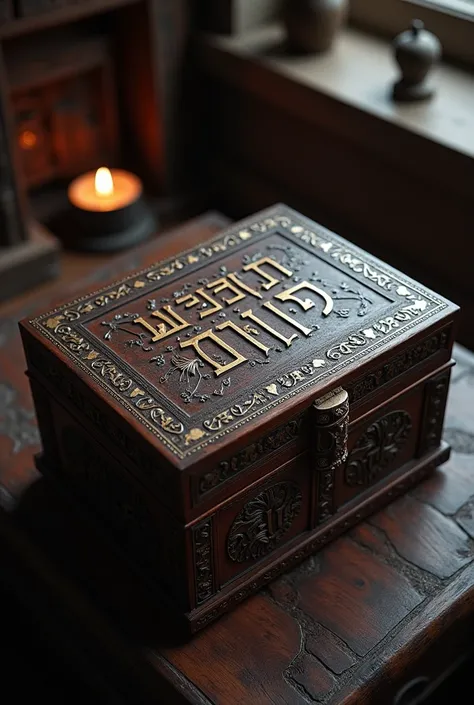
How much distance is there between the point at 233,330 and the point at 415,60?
0.81 m

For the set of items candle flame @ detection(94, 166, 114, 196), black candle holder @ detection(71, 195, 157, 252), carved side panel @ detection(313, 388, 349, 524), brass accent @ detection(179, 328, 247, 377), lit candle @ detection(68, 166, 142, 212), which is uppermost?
brass accent @ detection(179, 328, 247, 377)

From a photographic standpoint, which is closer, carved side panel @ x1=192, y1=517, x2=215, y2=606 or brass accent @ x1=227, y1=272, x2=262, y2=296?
carved side panel @ x1=192, y1=517, x2=215, y2=606

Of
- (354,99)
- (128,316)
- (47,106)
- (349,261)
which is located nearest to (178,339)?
(128,316)

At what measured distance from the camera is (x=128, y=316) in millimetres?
1317

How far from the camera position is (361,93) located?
1883mm

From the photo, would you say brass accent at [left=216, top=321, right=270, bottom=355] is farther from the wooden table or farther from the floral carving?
the wooden table

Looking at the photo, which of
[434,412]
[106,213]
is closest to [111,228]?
[106,213]

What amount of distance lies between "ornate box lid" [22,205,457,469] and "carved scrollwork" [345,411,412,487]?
0.46 ft

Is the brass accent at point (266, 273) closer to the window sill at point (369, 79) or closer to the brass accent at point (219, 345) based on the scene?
the brass accent at point (219, 345)

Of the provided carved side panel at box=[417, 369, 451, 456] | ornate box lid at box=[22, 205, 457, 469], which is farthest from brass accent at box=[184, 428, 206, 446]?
carved side panel at box=[417, 369, 451, 456]

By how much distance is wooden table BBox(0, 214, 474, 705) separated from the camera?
1.23 m

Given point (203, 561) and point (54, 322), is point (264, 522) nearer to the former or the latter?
point (203, 561)

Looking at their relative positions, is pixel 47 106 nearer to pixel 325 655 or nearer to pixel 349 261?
pixel 349 261

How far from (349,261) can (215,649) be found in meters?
0.55
